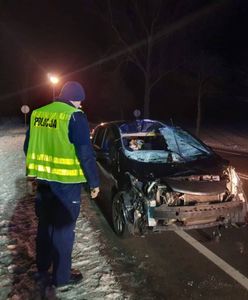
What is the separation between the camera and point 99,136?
7547mm

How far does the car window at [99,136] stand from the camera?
24.2ft

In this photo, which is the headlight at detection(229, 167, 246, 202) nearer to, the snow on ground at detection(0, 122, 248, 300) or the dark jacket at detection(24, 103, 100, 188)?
the snow on ground at detection(0, 122, 248, 300)

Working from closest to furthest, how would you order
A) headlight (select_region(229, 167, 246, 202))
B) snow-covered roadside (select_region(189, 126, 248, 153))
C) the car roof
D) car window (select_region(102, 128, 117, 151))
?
headlight (select_region(229, 167, 246, 202))
car window (select_region(102, 128, 117, 151))
the car roof
snow-covered roadside (select_region(189, 126, 248, 153))

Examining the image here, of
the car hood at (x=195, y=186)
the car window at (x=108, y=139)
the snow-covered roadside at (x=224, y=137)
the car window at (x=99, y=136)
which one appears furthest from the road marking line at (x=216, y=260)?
the snow-covered roadside at (x=224, y=137)

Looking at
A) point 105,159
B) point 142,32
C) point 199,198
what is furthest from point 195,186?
point 142,32

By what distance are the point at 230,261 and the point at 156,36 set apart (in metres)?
29.1

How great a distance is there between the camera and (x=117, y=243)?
5.40m

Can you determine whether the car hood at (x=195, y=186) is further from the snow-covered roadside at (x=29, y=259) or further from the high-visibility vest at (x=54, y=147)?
the high-visibility vest at (x=54, y=147)

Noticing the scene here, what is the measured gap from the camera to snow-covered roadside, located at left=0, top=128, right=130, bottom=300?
397cm

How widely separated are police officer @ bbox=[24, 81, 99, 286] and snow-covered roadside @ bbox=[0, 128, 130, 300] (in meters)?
0.27

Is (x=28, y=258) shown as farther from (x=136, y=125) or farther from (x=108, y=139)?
(x=136, y=125)

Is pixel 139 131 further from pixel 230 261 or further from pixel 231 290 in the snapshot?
pixel 231 290

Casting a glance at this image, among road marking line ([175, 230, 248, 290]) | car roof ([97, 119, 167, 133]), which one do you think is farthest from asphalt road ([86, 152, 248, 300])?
car roof ([97, 119, 167, 133])

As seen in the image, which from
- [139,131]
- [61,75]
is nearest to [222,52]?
[61,75]
